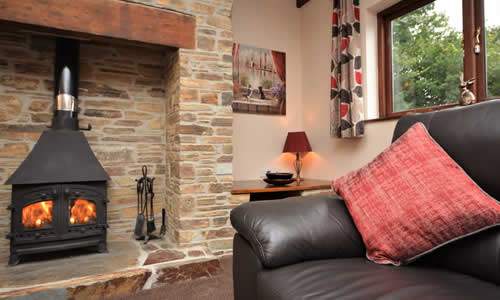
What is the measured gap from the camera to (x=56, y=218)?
2027mm

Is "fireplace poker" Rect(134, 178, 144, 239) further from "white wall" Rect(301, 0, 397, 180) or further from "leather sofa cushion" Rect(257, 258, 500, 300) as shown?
"white wall" Rect(301, 0, 397, 180)

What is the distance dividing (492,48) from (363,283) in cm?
213

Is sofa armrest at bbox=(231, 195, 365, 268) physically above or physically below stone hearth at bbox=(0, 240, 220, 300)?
above

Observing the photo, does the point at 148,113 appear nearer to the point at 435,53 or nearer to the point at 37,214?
the point at 37,214

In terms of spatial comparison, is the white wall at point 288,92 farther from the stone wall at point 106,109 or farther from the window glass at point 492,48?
the window glass at point 492,48

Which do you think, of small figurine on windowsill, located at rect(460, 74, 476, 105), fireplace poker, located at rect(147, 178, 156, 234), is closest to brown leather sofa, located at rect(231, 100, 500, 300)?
small figurine on windowsill, located at rect(460, 74, 476, 105)

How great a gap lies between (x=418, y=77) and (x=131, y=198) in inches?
111

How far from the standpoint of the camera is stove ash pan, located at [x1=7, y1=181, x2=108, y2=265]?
1946mm

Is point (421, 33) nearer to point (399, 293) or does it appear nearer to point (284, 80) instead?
point (284, 80)

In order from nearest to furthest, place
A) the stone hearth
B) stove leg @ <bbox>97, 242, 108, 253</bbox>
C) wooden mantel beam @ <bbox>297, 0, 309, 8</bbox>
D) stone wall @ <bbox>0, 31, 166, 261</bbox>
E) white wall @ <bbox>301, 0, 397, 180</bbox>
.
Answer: the stone hearth → stove leg @ <bbox>97, 242, 108, 253</bbox> → stone wall @ <bbox>0, 31, 166, 261</bbox> → white wall @ <bbox>301, 0, 397, 180</bbox> → wooden mantel beam @ <bbox>297, 0, 309, 8</bbox>

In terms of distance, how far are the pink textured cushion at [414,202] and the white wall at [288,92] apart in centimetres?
222

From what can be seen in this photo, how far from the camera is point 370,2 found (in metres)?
2.77

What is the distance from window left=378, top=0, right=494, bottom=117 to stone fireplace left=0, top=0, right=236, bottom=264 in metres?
1.56

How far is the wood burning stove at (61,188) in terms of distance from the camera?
1.96 meters
